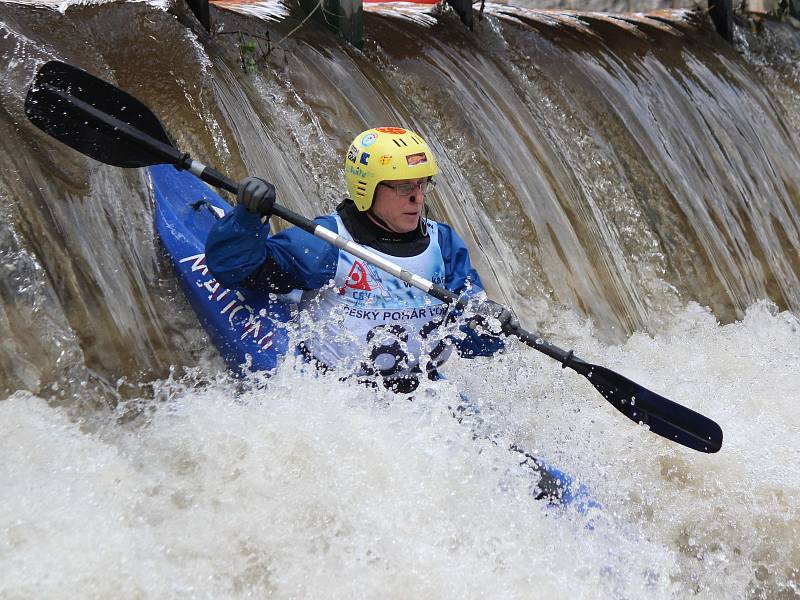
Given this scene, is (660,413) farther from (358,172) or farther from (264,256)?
(264,256)

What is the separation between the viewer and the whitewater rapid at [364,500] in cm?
260

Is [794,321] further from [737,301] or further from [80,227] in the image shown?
[80,227]

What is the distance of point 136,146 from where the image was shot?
3559mm

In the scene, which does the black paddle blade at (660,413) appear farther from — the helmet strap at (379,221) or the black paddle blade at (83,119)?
the black paddle blade at (83,119)

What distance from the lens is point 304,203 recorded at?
4.50 m

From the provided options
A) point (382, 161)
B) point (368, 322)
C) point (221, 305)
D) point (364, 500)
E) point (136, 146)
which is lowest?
point (364, 500)

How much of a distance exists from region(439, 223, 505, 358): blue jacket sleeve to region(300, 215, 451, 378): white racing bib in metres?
0.14

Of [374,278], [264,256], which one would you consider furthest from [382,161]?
[264,256]

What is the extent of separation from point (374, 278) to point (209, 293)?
68 centimetres

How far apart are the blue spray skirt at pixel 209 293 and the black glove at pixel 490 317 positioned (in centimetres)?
68

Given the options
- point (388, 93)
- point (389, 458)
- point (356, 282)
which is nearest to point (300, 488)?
point (389, 458)

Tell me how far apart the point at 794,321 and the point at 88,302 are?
15.0ft

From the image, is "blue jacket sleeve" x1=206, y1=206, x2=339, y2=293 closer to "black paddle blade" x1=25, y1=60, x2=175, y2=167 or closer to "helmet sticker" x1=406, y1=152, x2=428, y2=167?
"helmet sticker" x1=406, y1=152, x2=428, y2=167

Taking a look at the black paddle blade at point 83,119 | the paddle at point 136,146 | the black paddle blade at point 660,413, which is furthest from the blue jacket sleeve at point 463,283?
the black paddle blade at point 83,119
